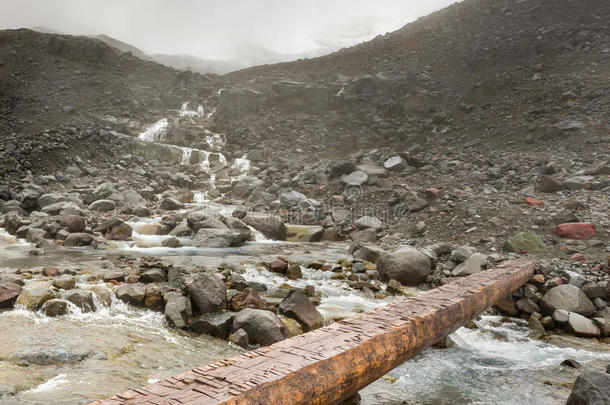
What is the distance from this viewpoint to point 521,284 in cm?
632

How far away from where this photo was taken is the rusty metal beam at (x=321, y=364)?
7.54 ft

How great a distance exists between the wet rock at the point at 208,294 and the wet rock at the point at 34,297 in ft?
5.34

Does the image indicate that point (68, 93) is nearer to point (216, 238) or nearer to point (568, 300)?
point (216, 238)

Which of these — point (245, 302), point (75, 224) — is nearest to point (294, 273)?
point (245, 302)

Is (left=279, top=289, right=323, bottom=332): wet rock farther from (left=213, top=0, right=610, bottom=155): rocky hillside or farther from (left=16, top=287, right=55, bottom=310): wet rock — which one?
(left=213, top=0, right=610, bottom=155): rocky hillside

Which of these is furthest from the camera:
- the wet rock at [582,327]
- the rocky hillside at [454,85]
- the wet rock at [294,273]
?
the rocky hillside at [454,85]

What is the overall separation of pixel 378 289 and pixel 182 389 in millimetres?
4990

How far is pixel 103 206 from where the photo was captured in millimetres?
12609

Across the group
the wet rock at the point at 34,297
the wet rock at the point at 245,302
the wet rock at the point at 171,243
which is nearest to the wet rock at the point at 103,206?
the wet rock at the point at 171,243

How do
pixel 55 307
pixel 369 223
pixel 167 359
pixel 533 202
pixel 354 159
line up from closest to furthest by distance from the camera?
pixel 167 359 < pixel 55 307 < pixel 533 202 < pixel 369 223 < pixel 354 159

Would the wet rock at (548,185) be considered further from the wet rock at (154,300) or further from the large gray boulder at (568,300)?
the wet rock at (154,300)

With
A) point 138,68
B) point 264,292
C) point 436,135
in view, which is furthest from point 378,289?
point 138,68

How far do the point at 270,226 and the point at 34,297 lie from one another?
23.3 ft

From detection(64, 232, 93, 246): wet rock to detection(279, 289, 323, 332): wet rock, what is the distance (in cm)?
604
